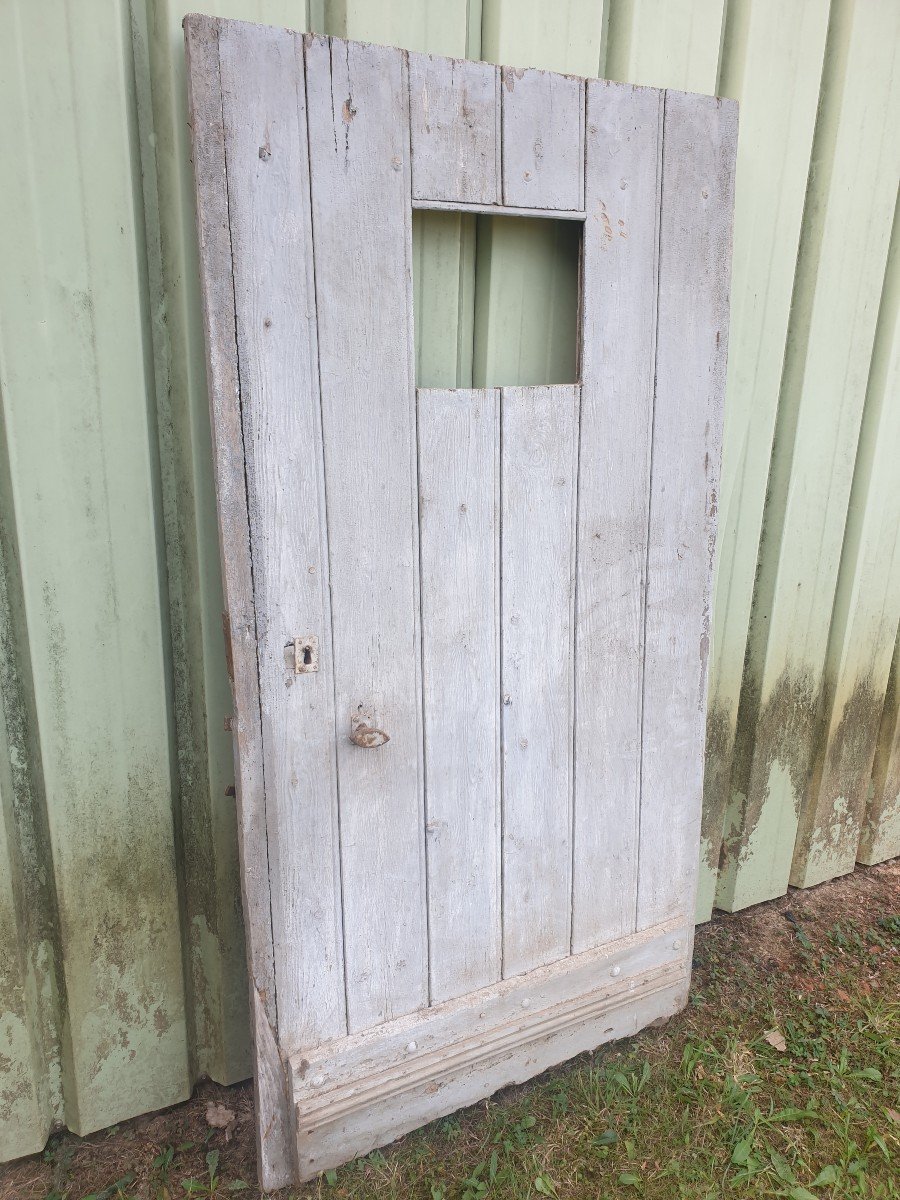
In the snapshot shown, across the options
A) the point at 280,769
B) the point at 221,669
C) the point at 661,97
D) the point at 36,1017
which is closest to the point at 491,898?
the point at 280,769

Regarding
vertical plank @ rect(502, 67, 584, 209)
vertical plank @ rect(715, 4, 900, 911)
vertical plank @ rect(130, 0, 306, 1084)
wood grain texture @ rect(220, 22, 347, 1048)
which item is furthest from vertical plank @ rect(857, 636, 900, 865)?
vertical plank @ rect(130, 0, 306, 1084)

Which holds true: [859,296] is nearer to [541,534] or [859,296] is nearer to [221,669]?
[541,534]

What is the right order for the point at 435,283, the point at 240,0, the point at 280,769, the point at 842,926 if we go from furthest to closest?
the point at 842,926
the point at 435,283
the point at 280,769
the point at 240,0

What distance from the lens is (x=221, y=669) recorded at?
192cm

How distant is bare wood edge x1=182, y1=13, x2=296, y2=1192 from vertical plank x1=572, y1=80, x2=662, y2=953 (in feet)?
2.58

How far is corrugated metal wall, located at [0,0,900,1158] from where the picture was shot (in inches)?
63.9

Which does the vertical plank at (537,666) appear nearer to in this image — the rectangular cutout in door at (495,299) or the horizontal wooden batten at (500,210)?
the rectangular cutout in door at (495,299)

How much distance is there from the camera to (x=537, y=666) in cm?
199

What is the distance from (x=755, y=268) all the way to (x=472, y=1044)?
→ 2.20m

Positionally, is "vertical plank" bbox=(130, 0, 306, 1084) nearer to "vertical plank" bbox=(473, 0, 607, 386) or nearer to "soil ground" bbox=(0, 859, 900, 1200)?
"soil ground" bbox=(0, 859, 900, 1200)

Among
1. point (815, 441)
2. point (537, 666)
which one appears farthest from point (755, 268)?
point (537, 666)

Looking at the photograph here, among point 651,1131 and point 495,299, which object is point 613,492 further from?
point 651,1131

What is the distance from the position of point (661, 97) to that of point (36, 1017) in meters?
2.55

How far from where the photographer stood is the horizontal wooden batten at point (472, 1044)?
1.92 meters
